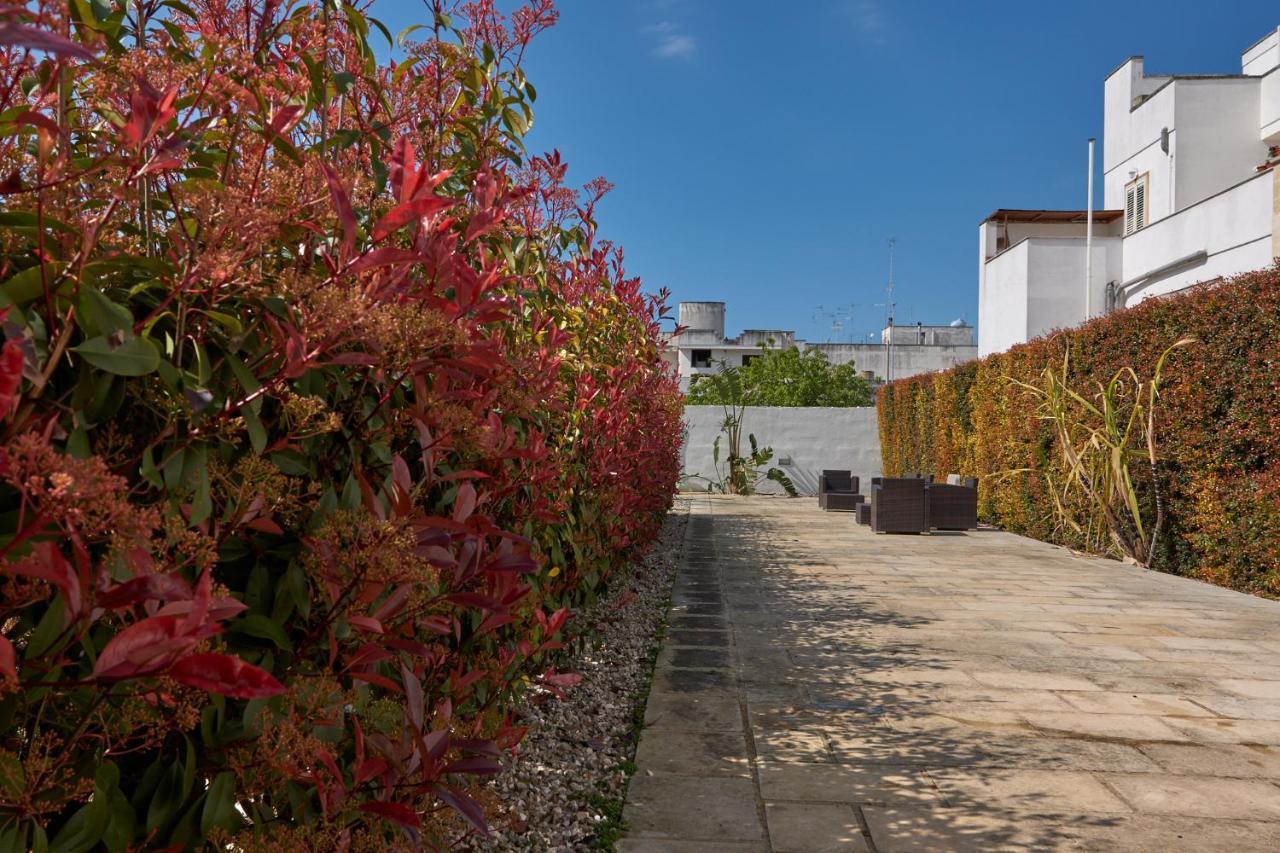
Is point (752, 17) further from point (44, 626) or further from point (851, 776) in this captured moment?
point (44, 626)

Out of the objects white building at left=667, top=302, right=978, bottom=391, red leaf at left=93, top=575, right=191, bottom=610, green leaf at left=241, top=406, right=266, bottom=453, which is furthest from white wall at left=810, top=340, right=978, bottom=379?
red leaf at left=93, top=575, right=191, bottom=610

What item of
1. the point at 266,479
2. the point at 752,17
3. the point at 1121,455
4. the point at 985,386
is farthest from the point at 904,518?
the point at 266,479

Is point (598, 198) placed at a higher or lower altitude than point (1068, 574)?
higher

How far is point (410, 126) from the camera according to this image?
2213mm

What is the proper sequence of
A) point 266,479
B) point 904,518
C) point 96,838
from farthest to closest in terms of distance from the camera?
1. point 904,518
2. point 266,479
3. point 96,838

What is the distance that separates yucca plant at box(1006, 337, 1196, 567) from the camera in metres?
8.16

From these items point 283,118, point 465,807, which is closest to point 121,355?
point 283,118

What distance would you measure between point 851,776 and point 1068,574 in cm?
597

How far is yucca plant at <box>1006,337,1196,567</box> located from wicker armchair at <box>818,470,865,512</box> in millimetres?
5144

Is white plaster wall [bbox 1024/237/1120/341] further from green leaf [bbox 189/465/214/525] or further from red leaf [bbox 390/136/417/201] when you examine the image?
green leaf [bbox 189/465/214/525]

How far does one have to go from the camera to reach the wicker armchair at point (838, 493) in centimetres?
1559

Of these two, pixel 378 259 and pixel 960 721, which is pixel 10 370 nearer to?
pixel 378 259

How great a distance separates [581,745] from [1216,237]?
48.2 ft

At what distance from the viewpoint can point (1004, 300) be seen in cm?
1880
